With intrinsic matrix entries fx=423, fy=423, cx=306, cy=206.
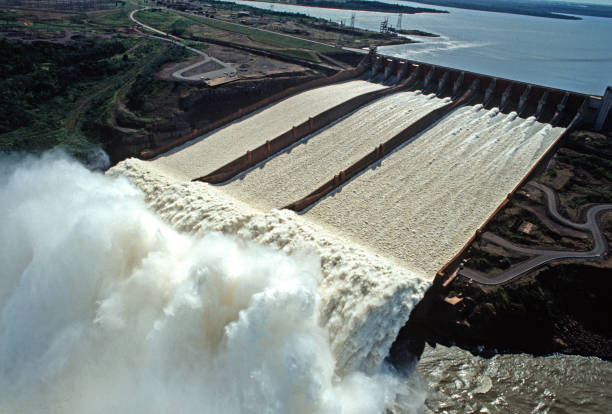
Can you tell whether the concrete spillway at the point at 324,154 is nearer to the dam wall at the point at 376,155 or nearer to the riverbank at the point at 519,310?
the dam wall at the point at 376,155

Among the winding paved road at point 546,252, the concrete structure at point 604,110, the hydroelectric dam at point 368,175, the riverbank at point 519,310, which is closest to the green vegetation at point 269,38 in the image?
the hydroelectric dam at point 368,175

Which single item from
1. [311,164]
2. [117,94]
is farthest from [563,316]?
[117,94]

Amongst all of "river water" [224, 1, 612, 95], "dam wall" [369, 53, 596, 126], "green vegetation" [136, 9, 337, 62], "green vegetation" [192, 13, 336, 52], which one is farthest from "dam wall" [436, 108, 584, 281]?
"green vegetation" [192, 13, 336, 52]

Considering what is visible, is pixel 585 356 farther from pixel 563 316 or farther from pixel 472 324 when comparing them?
pixel 472 324

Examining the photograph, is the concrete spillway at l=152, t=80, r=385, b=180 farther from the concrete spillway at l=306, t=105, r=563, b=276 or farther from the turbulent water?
the turbulent water

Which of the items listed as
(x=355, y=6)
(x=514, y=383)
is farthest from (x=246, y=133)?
(x=355, y=6)

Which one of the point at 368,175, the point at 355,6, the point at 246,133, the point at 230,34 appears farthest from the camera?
the point at 355,6

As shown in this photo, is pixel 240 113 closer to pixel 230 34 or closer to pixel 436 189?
pixel 436 189
